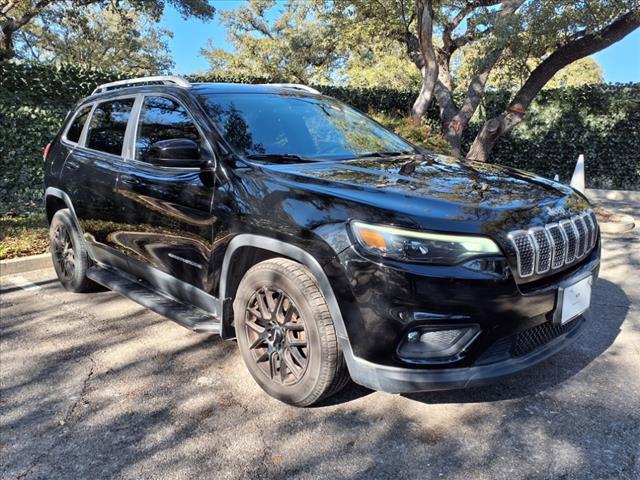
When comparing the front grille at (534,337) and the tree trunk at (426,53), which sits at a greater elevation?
the tree trunk at (426,53)

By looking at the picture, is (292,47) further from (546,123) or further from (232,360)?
(232,360)

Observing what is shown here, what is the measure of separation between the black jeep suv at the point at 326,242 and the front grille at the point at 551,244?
10 mm

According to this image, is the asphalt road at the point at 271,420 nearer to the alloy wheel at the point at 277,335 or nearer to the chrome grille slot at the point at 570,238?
the alloy wheel at the point at 277,335

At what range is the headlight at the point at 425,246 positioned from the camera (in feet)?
7.52

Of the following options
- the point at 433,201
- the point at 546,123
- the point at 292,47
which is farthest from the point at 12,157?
the point at 292,47

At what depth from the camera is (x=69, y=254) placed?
188 inches

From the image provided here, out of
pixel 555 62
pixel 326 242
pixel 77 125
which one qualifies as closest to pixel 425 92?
pixel 555 62

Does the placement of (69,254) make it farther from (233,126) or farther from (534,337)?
(534,337)

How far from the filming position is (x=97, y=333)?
3957 millimetres

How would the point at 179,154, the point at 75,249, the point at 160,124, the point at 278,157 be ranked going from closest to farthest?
the point at 179,154
the point at 278,157
the point at 160,124
the point at 75,249

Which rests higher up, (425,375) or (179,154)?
(179,154)

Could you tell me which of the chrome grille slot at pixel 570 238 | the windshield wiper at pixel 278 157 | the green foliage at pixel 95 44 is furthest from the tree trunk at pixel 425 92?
the green foliage at pixel 95 44

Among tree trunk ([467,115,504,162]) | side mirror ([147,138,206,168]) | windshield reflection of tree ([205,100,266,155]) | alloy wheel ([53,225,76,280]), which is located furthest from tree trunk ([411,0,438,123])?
side mirror ([147,138,206,168])

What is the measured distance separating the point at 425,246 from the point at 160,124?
225 centimetres
